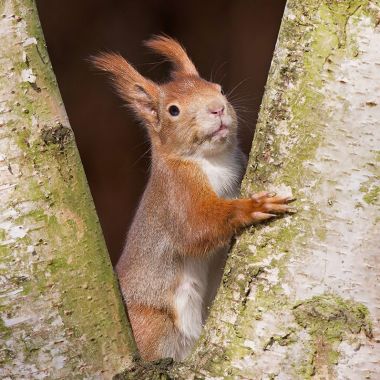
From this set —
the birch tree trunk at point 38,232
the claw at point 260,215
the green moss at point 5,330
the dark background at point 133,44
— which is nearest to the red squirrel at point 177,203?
the claw at point 260,215

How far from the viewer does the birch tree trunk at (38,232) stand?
183 centimetres

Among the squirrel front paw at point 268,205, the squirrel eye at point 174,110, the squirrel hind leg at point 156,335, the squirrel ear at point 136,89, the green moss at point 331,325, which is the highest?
the squirrel ear at point 136,89

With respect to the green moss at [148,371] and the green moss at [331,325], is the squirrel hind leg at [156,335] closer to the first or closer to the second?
the green moss at [148,371]

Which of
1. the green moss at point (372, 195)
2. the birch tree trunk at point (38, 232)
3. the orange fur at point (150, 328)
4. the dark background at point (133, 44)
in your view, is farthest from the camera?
the dark background at point (133, 44)

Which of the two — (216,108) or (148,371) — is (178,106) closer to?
(216,108)

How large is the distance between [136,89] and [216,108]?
0.39 meters

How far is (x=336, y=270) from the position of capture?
5.68ft

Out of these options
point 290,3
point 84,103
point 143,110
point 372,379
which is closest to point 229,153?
point 143,110

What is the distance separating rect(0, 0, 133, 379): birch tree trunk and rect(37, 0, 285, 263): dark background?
9.42ft

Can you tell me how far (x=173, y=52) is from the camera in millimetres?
2998

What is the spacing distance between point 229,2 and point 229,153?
7.49 ft

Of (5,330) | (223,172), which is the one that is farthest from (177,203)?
(5,330)

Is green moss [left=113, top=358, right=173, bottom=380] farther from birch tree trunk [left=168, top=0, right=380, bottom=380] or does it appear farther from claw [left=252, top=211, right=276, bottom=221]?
claw [left=252, top=211, right=276, bottom=221]

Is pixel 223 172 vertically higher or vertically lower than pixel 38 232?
lower
